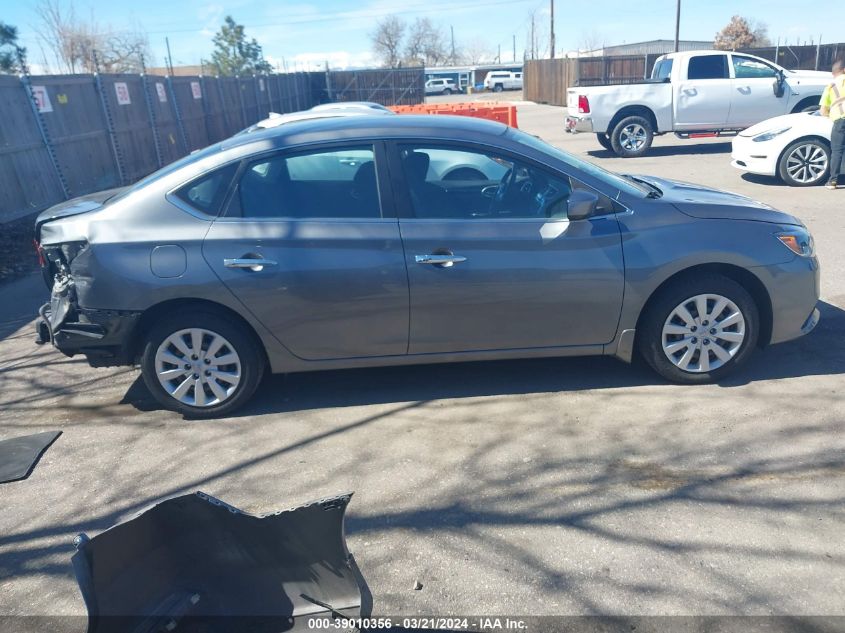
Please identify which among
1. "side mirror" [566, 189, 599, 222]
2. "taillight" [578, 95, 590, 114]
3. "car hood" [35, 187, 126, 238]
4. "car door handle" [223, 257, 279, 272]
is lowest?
"taillight" [578, 95, 590, 114]

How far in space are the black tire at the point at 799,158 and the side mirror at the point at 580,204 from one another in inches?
332

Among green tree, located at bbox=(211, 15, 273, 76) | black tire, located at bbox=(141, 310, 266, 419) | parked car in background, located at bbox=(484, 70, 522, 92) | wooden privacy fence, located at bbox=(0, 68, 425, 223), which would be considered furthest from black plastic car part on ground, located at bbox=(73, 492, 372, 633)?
parked car in background, located at bbox=(484, 70, 522, 92)

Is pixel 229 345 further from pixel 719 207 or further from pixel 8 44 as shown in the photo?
pixel 8 44

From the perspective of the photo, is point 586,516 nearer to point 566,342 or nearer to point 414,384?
point 566,342

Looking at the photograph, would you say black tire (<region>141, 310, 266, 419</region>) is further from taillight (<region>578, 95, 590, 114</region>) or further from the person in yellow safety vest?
taillight (<region>578, 95, 590, 114</region>)

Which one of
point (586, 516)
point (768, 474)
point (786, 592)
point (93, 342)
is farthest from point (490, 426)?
point (93, 342)

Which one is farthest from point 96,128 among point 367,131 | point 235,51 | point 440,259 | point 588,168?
point 235,51

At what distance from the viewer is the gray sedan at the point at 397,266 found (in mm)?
4289

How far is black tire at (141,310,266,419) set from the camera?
4367 millimetres

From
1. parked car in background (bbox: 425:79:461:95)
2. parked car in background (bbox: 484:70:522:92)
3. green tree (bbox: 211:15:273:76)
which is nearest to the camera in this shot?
green tree (bbox: 211:15:273:76)

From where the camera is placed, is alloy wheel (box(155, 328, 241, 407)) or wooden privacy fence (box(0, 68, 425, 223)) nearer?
alloy wheel (box(155, 328, 241, 407))

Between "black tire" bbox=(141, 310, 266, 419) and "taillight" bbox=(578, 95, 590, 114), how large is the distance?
13.0 meters

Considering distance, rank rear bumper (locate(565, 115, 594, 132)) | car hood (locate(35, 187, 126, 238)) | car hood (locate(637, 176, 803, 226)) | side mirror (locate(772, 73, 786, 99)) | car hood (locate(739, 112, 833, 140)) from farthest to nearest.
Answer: rear bumper (locate(565, 115, 594, 132))
side mirror (locate(772, 73, 786, 99))
car hood (locate(739, 112, 833, 140))
car hood (locate(35, 187, 126, 238))
car hood (locate(637, 176, 803, 226))

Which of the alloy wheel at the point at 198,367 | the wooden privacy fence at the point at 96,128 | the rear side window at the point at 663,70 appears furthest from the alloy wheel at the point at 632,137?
the alloy wheel at the point at 198,367
